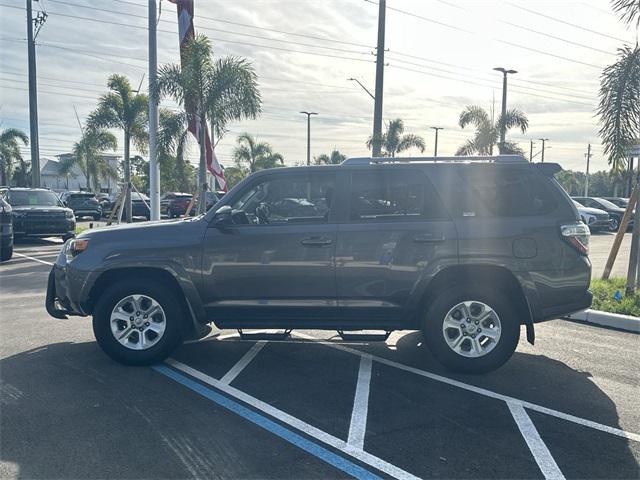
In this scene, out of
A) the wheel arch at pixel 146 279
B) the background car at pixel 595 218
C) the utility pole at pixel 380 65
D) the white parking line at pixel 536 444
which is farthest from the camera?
the background car at pixel 595 218

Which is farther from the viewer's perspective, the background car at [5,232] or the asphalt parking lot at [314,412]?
the background car at [5,232]

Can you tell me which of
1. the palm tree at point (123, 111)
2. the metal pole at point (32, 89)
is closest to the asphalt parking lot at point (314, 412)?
the palm tree at point (123, 111)

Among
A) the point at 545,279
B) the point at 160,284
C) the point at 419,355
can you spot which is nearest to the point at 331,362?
the point at 419,355

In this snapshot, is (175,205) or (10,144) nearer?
(175,205)

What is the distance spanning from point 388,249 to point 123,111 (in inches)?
744

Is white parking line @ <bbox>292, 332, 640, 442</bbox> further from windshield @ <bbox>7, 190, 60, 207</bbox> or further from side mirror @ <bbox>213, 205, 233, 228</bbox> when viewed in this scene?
windshield @ <bbox>7, 190, 60, 207</bbox>

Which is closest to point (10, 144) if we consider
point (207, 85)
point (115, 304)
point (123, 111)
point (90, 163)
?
point (90, 163)

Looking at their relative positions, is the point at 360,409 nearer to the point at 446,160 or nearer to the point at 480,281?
the point at 480,281

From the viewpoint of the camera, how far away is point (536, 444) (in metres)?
3.66

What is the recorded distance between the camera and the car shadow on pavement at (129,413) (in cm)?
337

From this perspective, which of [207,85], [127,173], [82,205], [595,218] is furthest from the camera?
[82,205]

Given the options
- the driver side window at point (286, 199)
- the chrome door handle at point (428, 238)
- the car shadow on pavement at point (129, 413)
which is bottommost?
the car shadow on pavement at point (129, 413)

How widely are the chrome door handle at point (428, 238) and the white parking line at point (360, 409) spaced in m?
1.34

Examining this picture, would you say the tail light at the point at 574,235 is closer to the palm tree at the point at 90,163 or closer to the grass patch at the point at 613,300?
the grass patch at the point at 613,300
